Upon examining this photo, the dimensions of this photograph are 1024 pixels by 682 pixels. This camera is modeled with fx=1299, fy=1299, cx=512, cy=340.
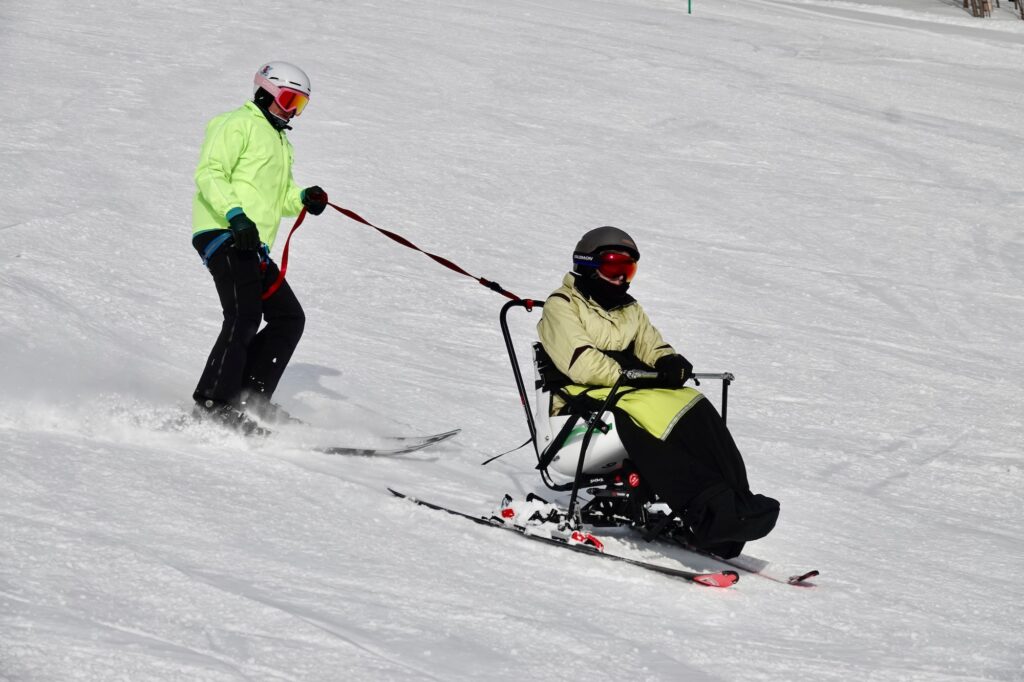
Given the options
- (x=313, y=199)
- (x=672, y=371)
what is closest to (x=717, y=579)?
(x=672, y=371)

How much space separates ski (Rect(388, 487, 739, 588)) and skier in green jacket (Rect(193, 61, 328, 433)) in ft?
3.63

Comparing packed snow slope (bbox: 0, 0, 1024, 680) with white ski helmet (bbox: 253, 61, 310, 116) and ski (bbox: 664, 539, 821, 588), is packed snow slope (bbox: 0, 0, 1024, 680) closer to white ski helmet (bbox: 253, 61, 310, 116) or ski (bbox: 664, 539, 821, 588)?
ski (bbox: 664, 539, 821, 588)

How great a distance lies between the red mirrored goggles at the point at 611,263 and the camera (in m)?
5.62

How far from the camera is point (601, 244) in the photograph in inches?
221

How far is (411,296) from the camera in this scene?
10422 mm

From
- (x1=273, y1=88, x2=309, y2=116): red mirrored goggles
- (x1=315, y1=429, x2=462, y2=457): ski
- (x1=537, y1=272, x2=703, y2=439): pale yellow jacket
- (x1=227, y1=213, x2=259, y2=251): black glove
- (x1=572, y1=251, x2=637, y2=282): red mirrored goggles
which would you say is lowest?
(x1=315, y1=429, x2=462, y2=457): ski

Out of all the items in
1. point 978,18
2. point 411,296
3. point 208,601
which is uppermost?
point 978,18

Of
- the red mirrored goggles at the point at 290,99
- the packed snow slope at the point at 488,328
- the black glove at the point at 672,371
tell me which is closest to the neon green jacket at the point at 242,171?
the red mirrored goggles at the point at 290,99

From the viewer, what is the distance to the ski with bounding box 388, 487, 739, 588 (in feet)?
Answer: 17.2

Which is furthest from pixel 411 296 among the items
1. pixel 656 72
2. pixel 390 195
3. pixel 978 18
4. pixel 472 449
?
pixel 978 18

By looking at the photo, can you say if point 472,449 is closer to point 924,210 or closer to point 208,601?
point 208,601

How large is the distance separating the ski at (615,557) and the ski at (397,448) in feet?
2.51

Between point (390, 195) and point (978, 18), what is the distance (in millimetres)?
17820

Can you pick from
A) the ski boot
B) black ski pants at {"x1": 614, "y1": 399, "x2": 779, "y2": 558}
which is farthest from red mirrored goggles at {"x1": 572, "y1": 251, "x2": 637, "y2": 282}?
the ski boot
